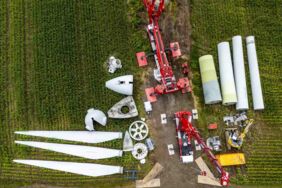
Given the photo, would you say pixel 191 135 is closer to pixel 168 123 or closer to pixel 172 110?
pixel 168 123

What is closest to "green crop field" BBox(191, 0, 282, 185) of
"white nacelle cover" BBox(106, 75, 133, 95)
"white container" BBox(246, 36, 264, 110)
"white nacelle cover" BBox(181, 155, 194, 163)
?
"white container" BBox(246, 36, 264, 110)

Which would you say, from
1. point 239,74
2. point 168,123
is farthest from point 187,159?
point 239,74

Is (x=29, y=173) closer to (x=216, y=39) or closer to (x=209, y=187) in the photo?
→ (x=209, y=187)

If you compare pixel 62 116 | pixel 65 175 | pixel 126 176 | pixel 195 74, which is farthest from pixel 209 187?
pixel 62 116

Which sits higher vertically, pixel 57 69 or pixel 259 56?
pixel 57 69

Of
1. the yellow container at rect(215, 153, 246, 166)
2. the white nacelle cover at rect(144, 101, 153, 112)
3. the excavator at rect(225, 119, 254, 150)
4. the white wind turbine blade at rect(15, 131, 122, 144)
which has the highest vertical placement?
the white nacelle cover at rect(144, 101, 153, 112)

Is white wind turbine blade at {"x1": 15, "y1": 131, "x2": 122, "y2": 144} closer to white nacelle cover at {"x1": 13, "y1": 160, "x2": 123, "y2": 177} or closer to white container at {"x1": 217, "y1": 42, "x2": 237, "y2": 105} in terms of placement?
white nacelle cover at {"x1": 13, "y1": 160, "x2": 123, "y2": 177}
